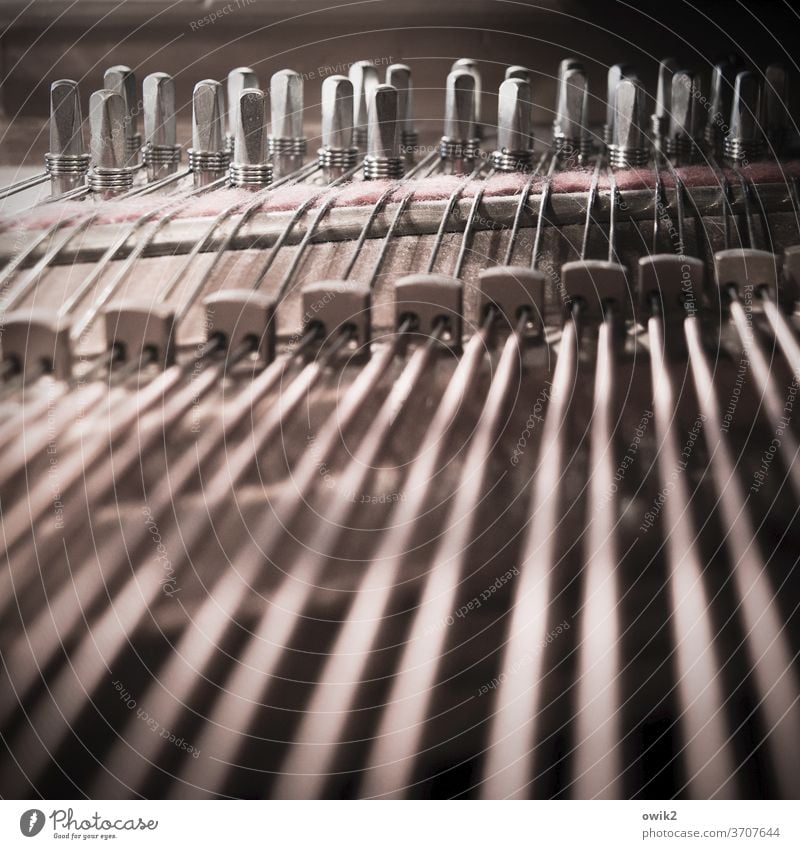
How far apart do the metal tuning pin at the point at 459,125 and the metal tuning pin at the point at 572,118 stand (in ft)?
0.18

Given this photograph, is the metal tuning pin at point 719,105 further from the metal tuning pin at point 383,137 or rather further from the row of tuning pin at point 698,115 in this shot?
the metal tuning pin at point 383,137

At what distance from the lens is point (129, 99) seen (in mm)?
498

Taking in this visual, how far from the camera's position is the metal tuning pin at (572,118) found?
20.8 inches

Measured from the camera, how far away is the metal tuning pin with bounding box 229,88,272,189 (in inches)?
18.8

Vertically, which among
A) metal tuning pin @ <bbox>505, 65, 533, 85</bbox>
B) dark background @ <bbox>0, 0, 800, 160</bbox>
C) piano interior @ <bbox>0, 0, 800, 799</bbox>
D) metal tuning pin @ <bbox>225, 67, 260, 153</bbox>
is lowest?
piano interior @ <bbox>0, 0, 800, 799</bbox>

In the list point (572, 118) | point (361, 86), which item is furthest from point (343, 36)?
point (572, 118)

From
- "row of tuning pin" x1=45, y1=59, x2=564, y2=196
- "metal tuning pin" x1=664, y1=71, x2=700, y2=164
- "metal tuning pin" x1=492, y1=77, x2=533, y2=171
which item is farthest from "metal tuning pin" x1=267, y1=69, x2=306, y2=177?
"metal tuning pin" x1=664, y1=71, x2=700, y2=164

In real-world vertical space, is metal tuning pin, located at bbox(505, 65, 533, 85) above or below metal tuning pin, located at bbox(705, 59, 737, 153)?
above

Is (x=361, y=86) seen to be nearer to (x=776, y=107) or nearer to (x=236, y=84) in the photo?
(x=236, y=84)

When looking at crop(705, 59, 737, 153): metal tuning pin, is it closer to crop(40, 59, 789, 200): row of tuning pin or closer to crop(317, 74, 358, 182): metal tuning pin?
crop(40, 59, 789, 200): row of tuning pin

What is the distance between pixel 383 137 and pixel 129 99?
14 centimetres

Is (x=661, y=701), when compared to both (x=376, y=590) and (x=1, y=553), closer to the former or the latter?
(x=376, y=590)

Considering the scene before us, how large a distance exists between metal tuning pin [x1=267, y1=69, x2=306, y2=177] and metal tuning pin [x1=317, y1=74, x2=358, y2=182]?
0.01 metres

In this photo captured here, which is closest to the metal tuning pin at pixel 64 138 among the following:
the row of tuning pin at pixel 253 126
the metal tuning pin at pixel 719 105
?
the row of tuning pin at pixel 253 126
